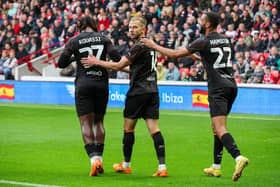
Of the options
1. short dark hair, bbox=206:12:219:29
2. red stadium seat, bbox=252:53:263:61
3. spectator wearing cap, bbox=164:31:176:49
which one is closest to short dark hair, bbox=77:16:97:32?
short dark hair, bbox=206:12:219:29

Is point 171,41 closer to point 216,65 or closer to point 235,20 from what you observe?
point 235,20

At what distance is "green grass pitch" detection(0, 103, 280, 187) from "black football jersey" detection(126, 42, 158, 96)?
1.28 meters

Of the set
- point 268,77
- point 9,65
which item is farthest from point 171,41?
point 9,65

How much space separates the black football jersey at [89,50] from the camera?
29.9 ft

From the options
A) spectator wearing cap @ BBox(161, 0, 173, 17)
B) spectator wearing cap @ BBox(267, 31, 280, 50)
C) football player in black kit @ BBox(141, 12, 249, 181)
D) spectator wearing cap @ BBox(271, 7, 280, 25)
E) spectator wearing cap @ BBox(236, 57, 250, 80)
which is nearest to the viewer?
football player in black kit @ BBox(141, 12, 249, 181)

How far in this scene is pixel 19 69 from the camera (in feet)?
97.2

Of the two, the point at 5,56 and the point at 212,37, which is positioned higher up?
the point at 212,37

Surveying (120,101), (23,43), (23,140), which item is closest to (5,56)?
(23,43)

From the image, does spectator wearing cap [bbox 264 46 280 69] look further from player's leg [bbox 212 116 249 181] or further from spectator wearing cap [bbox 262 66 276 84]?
player's leg [bbox 212 116 249 181]

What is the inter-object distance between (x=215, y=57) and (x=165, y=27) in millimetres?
18181

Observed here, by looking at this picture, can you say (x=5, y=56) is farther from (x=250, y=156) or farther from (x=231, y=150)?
(x=231, y=150)

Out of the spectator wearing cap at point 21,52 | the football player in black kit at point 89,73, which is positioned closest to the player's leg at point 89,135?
the football player in black kit at point 89,73

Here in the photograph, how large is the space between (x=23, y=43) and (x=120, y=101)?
11.0 m

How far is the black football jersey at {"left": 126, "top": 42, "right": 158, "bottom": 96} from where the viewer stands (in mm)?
8820
